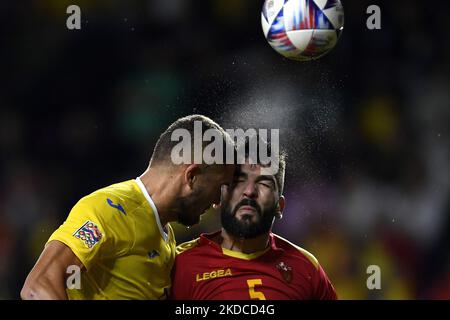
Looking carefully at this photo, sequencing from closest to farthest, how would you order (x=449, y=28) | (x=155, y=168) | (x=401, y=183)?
(x=155, y=168), (x=401, y=183), (x=449, y=28)

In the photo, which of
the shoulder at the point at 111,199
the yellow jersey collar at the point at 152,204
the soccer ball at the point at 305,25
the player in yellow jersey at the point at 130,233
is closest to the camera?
the player in yellow jersey at the point at 130,233

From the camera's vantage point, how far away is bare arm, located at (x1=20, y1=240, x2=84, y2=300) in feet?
11.9

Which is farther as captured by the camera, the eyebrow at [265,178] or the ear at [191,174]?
the eyebrow at [265,178]

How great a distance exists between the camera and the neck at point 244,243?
4.77 meters

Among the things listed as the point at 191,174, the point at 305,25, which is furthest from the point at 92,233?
the point at 305,25

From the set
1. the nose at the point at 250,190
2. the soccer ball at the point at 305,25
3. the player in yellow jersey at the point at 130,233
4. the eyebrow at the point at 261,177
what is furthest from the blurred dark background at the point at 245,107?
the player in yellow jersey at the point at 130,233

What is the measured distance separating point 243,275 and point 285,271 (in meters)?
0.28

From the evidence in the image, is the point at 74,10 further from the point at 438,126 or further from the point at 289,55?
the point at 438,126

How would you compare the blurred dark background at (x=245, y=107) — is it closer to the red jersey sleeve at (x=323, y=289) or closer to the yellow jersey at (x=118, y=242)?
the red jersey sleeve at (x=323, y=289)

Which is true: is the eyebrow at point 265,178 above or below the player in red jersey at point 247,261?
above

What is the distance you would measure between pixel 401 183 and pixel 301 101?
149cm

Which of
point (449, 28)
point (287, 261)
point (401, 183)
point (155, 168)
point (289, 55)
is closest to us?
point (155, 168)

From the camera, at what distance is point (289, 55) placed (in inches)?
205

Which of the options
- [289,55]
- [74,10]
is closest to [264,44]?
[74,10]
